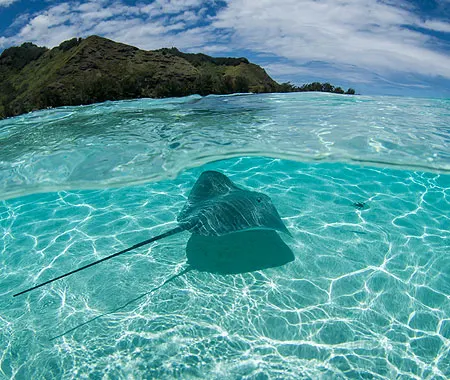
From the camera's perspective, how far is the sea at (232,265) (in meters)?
4.09

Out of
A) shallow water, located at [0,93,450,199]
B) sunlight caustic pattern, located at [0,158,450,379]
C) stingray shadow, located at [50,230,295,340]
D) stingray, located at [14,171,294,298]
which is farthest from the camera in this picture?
shallow water, located at [0,93,450,199]

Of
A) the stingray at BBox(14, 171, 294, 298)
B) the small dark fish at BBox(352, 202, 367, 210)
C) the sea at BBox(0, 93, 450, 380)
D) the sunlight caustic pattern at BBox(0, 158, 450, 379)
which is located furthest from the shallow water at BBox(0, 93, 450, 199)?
the stingray at BBox(14, 171, 294, 298)

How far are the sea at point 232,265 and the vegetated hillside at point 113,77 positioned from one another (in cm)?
1905

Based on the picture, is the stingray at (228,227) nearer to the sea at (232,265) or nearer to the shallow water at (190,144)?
the sea at (232,265)

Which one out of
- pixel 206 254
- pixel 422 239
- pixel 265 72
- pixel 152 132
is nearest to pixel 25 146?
pixel 152 132

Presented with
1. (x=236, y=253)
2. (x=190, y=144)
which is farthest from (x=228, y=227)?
(x=190, y=144)

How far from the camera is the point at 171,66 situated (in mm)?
37531

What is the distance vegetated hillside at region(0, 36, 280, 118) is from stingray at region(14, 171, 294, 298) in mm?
25751

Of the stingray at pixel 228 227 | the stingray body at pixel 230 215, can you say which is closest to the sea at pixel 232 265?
the stingray at pixel 228 227

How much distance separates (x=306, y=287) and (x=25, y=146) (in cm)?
1319

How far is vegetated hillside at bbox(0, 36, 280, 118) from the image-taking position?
95.1ft

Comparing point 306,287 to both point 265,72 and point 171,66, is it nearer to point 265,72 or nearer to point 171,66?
point 171,66

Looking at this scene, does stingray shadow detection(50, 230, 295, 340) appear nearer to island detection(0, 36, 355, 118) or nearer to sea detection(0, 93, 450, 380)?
sea detection(0, 93, 450, 380)

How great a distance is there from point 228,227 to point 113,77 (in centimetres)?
3382
